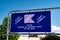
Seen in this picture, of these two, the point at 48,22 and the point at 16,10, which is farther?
the point at 16,10

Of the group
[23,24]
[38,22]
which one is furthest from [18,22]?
[38,22]

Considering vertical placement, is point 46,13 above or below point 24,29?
above

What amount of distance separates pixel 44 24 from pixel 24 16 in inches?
81.0

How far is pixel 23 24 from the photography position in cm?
2012

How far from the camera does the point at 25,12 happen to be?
20328 mm

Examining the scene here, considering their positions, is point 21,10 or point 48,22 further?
point 21,10

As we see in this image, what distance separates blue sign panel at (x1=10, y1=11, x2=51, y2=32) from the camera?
19234 mm

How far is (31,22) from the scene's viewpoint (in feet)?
64.7

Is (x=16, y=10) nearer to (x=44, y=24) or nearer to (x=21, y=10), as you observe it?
(x=21, y=10)

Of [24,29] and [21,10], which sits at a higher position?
[21,10]

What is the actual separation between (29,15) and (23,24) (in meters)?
0.96

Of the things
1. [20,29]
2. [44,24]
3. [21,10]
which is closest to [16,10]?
[21,10]

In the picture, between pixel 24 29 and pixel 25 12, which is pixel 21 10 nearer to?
Result: pixel 25 12

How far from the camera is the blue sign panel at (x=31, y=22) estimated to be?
19.2m
